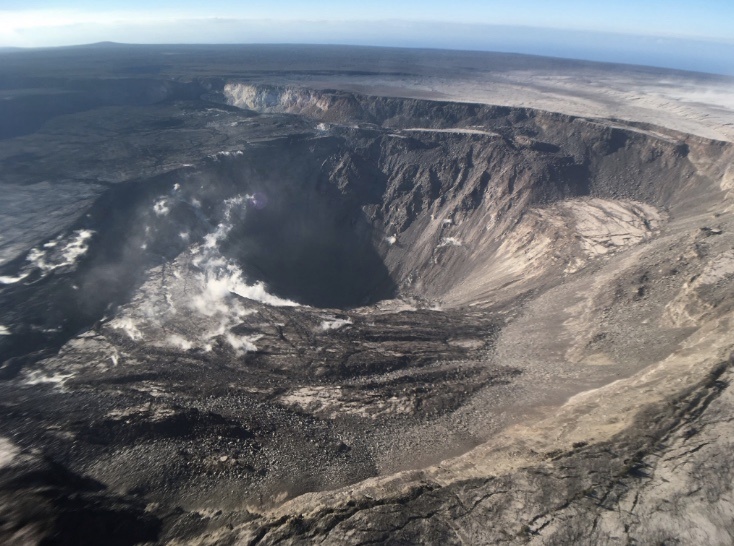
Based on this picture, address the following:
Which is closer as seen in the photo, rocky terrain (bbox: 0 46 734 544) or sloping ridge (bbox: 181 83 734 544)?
sloping ridge (bbox: 181 83 734 544)

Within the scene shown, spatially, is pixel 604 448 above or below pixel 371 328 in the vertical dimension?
→ above

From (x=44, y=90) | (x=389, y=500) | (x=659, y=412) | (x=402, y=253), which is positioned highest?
(x=44, y=90)

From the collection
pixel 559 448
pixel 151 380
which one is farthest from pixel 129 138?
pixel 559 448

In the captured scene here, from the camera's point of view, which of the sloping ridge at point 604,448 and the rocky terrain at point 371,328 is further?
the rocky terrain at point 371,328

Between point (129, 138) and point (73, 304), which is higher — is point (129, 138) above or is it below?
above

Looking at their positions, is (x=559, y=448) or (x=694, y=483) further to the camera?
(x=559, y=448)

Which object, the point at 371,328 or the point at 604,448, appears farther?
the point at 371,328

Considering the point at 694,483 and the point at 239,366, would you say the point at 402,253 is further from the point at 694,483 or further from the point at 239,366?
the point at 694,483

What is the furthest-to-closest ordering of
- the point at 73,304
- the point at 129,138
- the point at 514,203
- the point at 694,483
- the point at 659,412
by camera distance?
the point at 129,138 → the point at 514,203 → the point at 73,304 → the point at 659,412 → the point at 694,483
